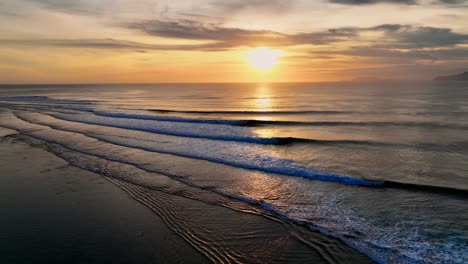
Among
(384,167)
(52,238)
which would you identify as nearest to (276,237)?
(52,238)

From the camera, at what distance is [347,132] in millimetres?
22984

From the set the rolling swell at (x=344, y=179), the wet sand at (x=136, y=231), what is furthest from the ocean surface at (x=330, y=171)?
the wet sand at (x=136, y=231)

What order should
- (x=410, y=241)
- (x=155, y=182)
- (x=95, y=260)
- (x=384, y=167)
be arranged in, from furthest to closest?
1. (x=384, y=167)
2. (x=155, y=182)
3. (x=410, y=241)
4. (x=95, y=260)

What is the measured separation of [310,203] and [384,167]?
5.88 metres

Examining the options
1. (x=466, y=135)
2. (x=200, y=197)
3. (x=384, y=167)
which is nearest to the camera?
(x=200, y=197)

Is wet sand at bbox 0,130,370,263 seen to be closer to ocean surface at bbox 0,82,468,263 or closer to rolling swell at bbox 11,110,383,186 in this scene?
ocean surface at bbox 0,82,468,263

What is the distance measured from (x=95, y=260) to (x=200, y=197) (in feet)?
13.5

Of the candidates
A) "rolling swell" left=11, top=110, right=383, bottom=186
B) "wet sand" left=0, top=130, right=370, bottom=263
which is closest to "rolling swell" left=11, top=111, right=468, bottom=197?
"rolling swell" left=11, top=110, right=383, bottom=186

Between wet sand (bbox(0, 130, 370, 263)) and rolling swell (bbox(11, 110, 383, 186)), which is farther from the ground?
rolling swell (bbox(11, 110, 383, 186))

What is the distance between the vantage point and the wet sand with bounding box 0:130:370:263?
250 inches

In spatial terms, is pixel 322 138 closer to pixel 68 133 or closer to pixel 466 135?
pixel 466 135

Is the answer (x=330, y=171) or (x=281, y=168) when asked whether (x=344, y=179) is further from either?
(x=281, y=168)

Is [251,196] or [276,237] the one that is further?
[251,196]

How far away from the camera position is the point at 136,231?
755 cm
